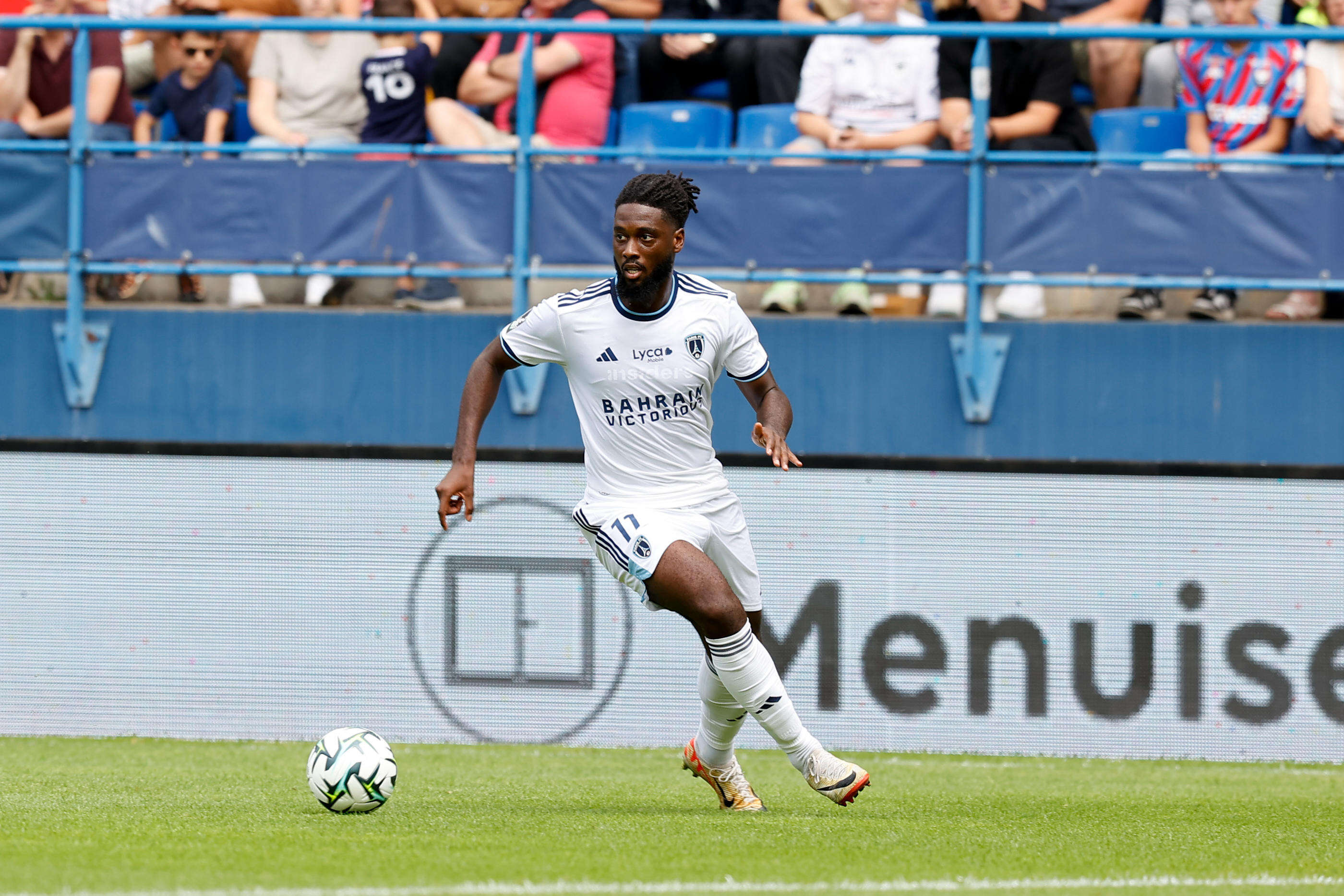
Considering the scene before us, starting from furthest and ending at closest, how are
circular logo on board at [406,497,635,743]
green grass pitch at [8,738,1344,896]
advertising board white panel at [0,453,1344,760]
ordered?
circular logo on board at [406,497,635,743]
advertising board white panel at [0,453,1344,760]
green grass pitch at [8,738,1344,896]

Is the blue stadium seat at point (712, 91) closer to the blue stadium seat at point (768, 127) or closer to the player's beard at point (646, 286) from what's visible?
the blue stadium seat at point (768, 127)

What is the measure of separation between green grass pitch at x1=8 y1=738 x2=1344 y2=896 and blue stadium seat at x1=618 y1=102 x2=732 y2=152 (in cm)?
448

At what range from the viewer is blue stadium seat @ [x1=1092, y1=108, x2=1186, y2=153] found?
1020cm

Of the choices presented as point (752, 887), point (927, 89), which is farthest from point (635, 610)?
point (752, 887)

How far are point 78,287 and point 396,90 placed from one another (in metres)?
2.39

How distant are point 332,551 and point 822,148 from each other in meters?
4.04

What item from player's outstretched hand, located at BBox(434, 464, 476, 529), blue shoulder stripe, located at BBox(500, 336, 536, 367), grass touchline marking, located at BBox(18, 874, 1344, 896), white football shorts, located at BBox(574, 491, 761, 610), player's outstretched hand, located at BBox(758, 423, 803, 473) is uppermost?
blue shoulder stripe, located at BBox(500, 336, 536, 367)

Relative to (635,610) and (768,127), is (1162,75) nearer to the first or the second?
(768,127)

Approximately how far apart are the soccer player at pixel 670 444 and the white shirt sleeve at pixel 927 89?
445cm

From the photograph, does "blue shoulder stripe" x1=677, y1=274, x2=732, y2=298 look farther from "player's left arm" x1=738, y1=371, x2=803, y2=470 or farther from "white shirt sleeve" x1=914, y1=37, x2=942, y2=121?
"white shirt sleeve" x1=914, y1=37, x2=942, y2=121

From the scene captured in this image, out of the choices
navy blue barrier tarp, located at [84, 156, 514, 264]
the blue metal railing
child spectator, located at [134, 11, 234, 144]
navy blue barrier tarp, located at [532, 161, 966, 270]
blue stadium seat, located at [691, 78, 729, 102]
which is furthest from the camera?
blue stadium seat, located at [691, 78, 729, 102]

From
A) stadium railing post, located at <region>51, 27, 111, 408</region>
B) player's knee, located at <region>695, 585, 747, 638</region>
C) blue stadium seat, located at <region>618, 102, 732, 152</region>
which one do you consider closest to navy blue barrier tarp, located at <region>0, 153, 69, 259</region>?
stadium railing post, located at <region>51, 27, 111, 408</region>

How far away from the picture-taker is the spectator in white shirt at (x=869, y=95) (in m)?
9.95

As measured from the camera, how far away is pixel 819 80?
10.0 m
